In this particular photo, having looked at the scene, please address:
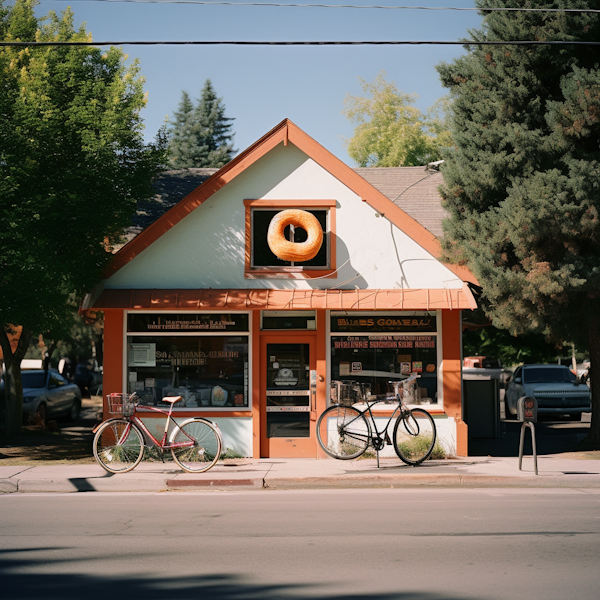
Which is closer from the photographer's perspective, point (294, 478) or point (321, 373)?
point (294, 478)

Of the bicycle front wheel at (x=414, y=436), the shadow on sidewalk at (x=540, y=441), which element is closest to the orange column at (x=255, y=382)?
the bicycle front wheel at (x=414, y=436)

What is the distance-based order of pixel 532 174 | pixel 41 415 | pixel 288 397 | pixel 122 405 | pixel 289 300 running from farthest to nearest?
pixel 41 415 < pixel 288 397 < pixel 289 300 < pixel 532 174 < pixel 122 405

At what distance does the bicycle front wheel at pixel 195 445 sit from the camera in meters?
12.0

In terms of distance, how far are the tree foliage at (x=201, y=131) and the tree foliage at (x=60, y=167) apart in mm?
43857

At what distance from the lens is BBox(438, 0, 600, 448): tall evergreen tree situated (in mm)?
12508

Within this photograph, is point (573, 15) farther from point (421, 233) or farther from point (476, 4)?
point (421, 233)

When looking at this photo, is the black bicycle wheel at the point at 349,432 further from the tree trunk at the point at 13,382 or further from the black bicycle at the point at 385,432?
the tree trunk at the point at 13,382

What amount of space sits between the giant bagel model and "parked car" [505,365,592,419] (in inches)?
392

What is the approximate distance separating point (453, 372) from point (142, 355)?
593 cm

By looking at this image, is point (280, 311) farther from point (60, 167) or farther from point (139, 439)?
point (60, 167)

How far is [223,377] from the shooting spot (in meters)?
13.8

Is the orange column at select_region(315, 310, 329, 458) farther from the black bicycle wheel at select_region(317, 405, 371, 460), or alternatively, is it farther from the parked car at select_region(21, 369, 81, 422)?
the parked car at select_region(21, 369, 81, 422)

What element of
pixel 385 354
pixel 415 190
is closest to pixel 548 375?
pixel 415 190

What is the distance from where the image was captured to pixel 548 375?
71.1ft
